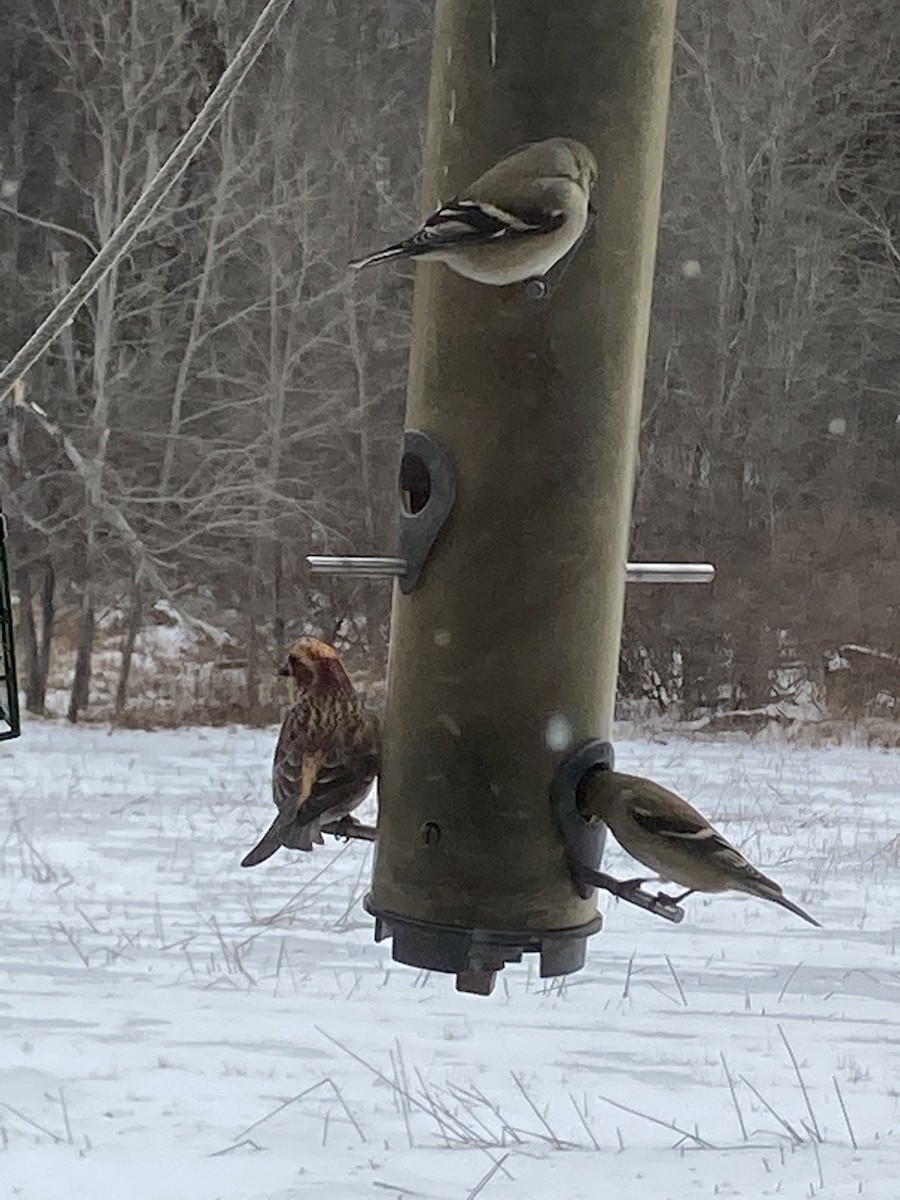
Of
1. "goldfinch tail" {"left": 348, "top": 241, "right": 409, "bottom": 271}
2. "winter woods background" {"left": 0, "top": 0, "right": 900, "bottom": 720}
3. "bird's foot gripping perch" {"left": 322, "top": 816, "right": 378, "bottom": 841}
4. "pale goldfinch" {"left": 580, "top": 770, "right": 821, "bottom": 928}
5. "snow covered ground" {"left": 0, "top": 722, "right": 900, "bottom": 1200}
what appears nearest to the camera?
"goldfinch tail" {"left": 348, "top": 241, "right": 409, "bottom": 271}

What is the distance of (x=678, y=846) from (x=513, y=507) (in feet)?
1.19

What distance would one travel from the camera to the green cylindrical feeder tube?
166 centimetres

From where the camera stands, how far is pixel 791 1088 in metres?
3.67

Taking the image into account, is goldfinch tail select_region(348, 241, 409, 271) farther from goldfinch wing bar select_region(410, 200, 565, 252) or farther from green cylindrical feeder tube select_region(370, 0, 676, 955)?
green cylindrical feeder tube select_region(370, 0, 676, 955)

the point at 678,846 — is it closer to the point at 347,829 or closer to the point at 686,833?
the point at 686,833

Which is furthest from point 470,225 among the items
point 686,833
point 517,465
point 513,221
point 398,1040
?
point 398,1040

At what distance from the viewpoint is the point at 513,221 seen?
1.46 meters

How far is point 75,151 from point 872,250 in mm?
4713

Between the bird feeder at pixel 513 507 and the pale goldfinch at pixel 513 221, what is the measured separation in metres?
0.08

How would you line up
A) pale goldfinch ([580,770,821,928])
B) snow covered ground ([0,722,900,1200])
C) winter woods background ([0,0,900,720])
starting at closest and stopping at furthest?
pale goldfinch ([580,770,821,928]) < snow covered ground ([0,722,900,1200]) < winter woods background ([0,0,900,720])

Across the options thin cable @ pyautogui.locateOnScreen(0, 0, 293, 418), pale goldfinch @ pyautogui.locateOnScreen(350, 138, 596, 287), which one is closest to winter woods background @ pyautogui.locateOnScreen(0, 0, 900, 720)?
thin cable @ pyautogui.locateOnScreen(0, 0, 293, 418)

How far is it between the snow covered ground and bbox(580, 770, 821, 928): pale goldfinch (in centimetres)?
165

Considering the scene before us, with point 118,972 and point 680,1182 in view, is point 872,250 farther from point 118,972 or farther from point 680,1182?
point 680,1182

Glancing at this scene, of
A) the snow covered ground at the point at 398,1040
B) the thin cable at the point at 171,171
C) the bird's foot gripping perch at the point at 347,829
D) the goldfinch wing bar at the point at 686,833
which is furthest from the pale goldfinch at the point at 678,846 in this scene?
the snow covered ground at the point at 398,1040
